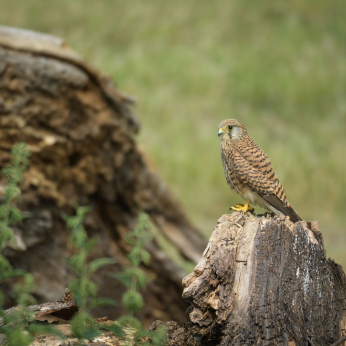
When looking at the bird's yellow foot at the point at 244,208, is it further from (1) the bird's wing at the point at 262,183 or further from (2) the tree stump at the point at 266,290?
(2) the tree stump at the point at 266,290

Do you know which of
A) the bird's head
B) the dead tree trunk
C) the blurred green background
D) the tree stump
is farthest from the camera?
the blurred green background

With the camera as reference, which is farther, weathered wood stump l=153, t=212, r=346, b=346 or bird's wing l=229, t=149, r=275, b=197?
bird's wing l=229, t=149, r=275, b=197

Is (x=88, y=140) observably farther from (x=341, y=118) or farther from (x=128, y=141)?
(x=341, y=118)

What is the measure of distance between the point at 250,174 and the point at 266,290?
1050mm

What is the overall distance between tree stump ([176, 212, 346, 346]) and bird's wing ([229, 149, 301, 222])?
60 cm

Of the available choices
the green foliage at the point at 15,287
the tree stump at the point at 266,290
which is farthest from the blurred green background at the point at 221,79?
the green foliage at the point at 15,287

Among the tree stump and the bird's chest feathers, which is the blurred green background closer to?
the bird's chest feathers

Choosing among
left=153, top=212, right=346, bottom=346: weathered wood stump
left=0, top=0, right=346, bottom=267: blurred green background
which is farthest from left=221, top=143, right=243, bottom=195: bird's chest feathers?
left=0, top=0, right=346, bottom=267: blurred green background

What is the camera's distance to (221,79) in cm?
894

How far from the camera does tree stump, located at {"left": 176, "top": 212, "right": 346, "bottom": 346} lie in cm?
170

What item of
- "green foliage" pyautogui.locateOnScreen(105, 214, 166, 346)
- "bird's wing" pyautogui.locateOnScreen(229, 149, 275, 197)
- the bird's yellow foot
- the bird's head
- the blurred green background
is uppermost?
the blurred green background

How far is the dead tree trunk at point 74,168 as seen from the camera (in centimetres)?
340

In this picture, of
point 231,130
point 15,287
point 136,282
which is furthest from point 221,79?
point 136,282

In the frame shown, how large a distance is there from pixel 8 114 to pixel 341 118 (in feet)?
22.3
